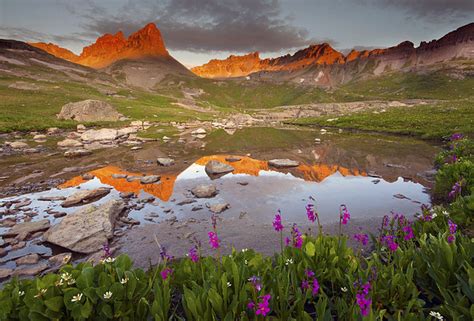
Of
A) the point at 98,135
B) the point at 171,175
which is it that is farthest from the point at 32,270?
the point at 98,135

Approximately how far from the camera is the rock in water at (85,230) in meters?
7.55

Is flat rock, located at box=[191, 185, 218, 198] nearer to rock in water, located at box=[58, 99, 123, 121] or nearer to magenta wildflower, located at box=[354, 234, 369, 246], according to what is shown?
magenta wildflower, located at box=[354, 234, 369, 246]

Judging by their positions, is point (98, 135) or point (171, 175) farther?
point (98, 135)

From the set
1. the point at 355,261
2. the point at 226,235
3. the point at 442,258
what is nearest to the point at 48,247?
the point at 226,235

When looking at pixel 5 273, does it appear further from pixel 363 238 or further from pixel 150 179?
pixel 150 179

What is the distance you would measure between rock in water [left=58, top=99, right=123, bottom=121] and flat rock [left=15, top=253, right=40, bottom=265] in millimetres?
54175

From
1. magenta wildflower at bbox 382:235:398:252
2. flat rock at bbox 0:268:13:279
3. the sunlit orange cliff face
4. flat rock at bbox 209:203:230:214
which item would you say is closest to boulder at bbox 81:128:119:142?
the sunlit orange cliff face

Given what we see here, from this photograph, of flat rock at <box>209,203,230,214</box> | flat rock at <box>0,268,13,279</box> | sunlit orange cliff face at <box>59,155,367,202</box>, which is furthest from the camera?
sunlit orange cliff face at <box>59,155,367,202</box>

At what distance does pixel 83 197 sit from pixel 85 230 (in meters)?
4.25

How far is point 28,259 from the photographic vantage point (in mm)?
6922

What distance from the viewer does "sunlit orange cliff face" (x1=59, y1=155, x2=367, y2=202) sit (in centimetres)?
1345

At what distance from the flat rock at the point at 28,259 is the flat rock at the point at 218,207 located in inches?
223

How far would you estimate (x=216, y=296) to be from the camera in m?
3.34

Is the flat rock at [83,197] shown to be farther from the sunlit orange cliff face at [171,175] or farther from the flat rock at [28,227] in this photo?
the flat rock at [28,227]
